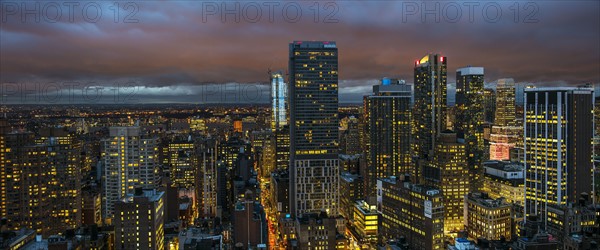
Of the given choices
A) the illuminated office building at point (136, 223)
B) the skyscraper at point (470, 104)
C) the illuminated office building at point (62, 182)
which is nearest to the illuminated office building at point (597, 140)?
the skyscraper at point (470, 104)

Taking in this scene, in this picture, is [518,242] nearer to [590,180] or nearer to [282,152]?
[590,180]

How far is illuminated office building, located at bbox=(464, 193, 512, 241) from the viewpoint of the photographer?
1598 inches

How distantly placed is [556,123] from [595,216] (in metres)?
10.5

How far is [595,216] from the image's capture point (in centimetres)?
3659

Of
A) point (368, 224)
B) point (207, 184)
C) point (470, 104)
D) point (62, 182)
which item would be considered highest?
point (470, 104)

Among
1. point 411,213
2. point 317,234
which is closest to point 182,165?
point 317,234

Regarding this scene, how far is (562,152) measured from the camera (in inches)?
1747

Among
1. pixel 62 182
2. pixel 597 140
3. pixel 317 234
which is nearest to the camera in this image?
pixel 317 234

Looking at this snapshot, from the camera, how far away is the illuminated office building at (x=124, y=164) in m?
43.1

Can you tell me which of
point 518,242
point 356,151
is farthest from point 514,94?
point 518,242

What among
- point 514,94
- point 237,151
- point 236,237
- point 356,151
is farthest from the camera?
point 514,94

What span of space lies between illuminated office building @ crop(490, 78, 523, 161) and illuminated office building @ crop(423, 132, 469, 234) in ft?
110

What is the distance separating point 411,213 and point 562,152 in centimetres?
1581

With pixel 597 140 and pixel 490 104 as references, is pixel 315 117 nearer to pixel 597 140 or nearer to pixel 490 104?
pixel 597 140
